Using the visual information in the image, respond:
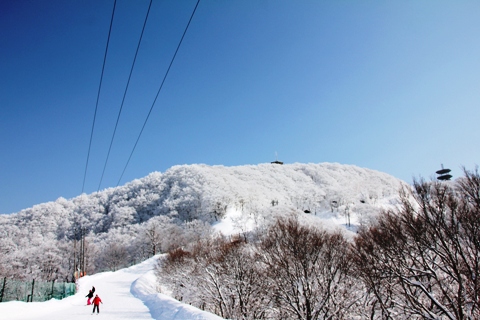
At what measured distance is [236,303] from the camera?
88.9 ft

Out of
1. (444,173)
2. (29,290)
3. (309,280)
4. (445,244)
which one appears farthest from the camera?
(444,173)

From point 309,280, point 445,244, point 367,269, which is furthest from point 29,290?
point 445,244

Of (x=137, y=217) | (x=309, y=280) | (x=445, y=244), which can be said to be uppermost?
(x=445, y=244)

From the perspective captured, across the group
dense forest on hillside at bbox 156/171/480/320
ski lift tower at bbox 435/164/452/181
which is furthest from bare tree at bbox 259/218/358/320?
ski lift tower at bbox 435/164/452/181

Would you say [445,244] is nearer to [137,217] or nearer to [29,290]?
[29,290]

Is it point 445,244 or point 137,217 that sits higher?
point 445,244

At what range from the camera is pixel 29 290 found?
66.0 ft

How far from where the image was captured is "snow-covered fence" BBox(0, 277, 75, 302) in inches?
687

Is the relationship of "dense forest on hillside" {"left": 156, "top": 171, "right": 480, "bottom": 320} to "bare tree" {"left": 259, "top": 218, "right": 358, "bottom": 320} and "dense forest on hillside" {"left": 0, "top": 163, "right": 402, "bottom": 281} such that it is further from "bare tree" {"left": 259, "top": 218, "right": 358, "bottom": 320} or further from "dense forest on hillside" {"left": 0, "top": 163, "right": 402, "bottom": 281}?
"dense forest on hillside" {"left": 0, "top": 163, "right": 402, "bottom": 281}

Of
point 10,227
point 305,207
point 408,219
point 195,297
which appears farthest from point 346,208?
point 10,227

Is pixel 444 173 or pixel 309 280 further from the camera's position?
pixel 444 173

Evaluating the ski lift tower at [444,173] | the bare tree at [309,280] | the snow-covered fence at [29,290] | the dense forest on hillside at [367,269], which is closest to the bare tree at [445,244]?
the dense forest on hillside at [367,269]

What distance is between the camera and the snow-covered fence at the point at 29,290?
17.4 metres

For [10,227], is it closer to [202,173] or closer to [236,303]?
[202,173]
